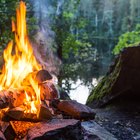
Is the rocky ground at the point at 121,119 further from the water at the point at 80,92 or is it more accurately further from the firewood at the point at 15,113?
the water at the point at 80,92

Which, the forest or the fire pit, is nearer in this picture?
the fire pit

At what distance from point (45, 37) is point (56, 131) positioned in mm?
6080

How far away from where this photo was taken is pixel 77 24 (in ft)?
34.6

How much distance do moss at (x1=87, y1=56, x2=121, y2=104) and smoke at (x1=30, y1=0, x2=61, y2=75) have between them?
2.23 meters

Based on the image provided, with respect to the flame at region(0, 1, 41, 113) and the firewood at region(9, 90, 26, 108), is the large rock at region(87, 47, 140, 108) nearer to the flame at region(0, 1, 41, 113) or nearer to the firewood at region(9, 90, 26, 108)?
the flame at region(0, 1, 41, 113)

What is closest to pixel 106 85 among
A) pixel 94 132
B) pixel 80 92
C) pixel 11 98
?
pixel 94 132


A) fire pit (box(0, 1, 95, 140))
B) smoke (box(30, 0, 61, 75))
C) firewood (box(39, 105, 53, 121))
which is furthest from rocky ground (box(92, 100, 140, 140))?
smoke (box(30, 0, 61, 75))

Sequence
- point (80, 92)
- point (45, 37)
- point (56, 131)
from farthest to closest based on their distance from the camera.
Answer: point (80, 92) → point (45, 37) → point (56, 131)

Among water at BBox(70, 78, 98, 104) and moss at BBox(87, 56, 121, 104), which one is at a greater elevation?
moss at BBox(87, 56, 121, 104)

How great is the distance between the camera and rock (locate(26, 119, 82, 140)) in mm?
2855

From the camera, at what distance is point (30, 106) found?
3.39 m

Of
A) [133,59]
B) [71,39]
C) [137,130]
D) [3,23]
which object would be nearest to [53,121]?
[137,130]

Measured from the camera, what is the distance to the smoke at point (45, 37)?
813 centimetres

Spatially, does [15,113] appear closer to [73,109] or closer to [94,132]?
[73,109]
